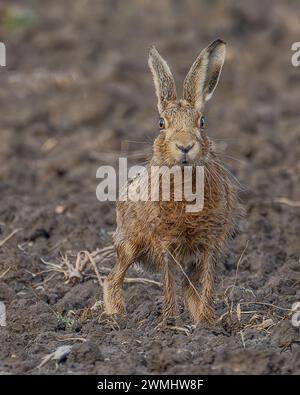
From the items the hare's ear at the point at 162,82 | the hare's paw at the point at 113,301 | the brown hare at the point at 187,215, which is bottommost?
the hare's paw at the point at 113,301

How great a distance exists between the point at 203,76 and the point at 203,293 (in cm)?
140

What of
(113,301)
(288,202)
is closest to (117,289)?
(113,301)

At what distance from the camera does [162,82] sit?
7270 mm

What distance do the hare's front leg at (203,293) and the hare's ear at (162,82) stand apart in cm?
102

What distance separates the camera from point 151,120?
45.1 ft

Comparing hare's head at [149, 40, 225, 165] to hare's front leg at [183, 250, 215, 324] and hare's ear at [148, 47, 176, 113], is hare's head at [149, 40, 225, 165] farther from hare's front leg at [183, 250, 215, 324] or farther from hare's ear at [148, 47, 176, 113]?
hare's front leg at [183, 250, 215, 324]

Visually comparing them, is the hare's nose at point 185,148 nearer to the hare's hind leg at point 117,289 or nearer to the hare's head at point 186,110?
the hare's head at point 186,110

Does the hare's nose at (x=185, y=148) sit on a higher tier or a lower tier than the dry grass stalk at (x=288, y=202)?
higher

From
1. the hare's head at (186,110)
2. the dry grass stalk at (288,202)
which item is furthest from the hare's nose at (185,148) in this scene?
A: the dry grass stalk at (288,202)

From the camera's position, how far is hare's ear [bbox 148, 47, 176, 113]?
7.26 metres

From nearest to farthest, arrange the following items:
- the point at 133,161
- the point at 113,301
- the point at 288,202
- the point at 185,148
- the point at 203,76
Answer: the point at 185,148
the point at 203,76
the point at 113,301
the point at 288,202
the point at 133,161

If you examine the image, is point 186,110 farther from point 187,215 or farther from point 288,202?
point 288,202

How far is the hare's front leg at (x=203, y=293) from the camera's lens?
279 inches
